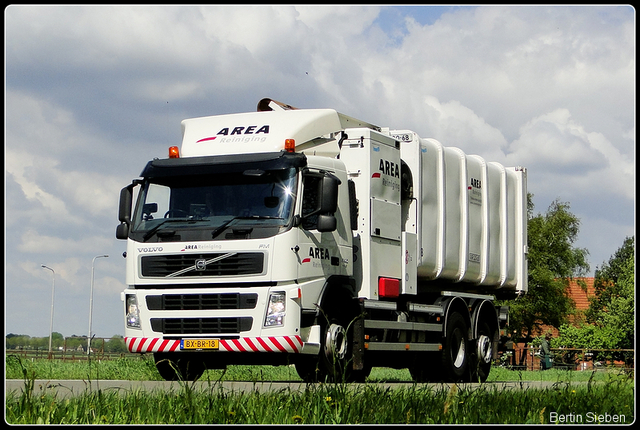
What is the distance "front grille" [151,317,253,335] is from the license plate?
11cm

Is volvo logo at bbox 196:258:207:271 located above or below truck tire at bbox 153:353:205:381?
above

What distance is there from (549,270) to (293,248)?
4842 cm

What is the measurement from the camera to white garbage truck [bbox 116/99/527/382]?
11.8 m

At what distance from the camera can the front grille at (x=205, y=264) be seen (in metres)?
11.8

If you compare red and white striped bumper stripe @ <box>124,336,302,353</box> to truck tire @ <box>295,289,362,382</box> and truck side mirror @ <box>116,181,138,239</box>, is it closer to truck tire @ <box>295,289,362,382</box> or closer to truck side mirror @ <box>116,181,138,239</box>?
truck tire @ <box>295,289,362,382</box>

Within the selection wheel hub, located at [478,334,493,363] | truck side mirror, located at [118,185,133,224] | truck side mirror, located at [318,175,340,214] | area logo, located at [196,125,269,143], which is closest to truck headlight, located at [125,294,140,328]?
truck side mirror, located at [118,185,133,224]

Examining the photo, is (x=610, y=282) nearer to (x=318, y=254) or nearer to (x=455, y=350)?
(x=455, y=350)

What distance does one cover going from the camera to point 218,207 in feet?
39.8

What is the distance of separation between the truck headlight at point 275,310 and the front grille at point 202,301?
20 cm

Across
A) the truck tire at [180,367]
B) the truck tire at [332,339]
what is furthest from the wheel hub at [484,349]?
the truck tire at [180,367]

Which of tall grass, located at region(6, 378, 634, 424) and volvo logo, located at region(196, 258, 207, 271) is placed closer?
tall grass, located at region(6, 378, 634, 424)

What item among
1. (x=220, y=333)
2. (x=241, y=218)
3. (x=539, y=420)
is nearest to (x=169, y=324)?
(x=220, y=333)

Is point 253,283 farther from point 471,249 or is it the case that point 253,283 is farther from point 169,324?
point 471,249

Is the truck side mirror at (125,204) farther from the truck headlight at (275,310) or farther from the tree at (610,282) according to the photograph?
the tree at (610,282)
